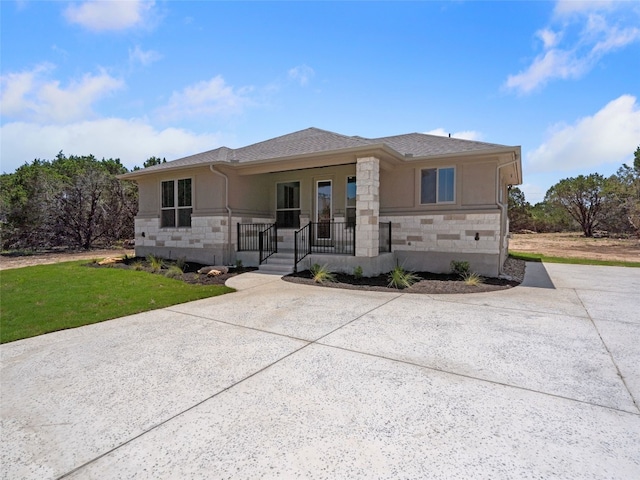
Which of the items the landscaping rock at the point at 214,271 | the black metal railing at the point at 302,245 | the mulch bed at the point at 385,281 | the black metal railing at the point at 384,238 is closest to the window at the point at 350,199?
the black metal railing at the point at 384,238

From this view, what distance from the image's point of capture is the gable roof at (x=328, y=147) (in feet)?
28.5

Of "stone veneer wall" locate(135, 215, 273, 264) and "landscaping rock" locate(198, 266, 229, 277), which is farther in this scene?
"stone veneer wall" locate(135, 215, 273, 264)

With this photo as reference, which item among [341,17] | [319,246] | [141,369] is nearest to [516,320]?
[141,369]

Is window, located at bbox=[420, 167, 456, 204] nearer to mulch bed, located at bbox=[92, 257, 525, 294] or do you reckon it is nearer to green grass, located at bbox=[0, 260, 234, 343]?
mulch bed, located at bbox=[92, 257, 525, 294]

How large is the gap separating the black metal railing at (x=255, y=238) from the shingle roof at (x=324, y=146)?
2272 mm

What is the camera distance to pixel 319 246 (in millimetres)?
11070

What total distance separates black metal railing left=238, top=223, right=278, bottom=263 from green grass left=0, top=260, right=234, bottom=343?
2.98 metres

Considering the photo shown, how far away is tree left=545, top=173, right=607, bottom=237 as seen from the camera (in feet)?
91.6

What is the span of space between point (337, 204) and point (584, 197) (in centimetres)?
2930

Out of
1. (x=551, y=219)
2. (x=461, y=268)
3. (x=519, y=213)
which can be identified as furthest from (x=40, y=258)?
(x=551, y=219)

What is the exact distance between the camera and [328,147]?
29.6ft

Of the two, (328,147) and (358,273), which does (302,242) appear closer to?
(358,273)

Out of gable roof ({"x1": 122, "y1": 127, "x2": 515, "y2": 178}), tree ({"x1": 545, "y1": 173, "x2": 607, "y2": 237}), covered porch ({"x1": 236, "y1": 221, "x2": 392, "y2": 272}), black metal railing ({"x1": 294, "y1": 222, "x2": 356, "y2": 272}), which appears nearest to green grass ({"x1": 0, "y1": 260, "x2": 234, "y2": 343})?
covered porch ({"x1": 236, "y1": 221, "x2": 392, "y2": 272})

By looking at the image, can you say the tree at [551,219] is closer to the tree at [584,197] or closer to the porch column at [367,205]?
the tree at [584,197]
